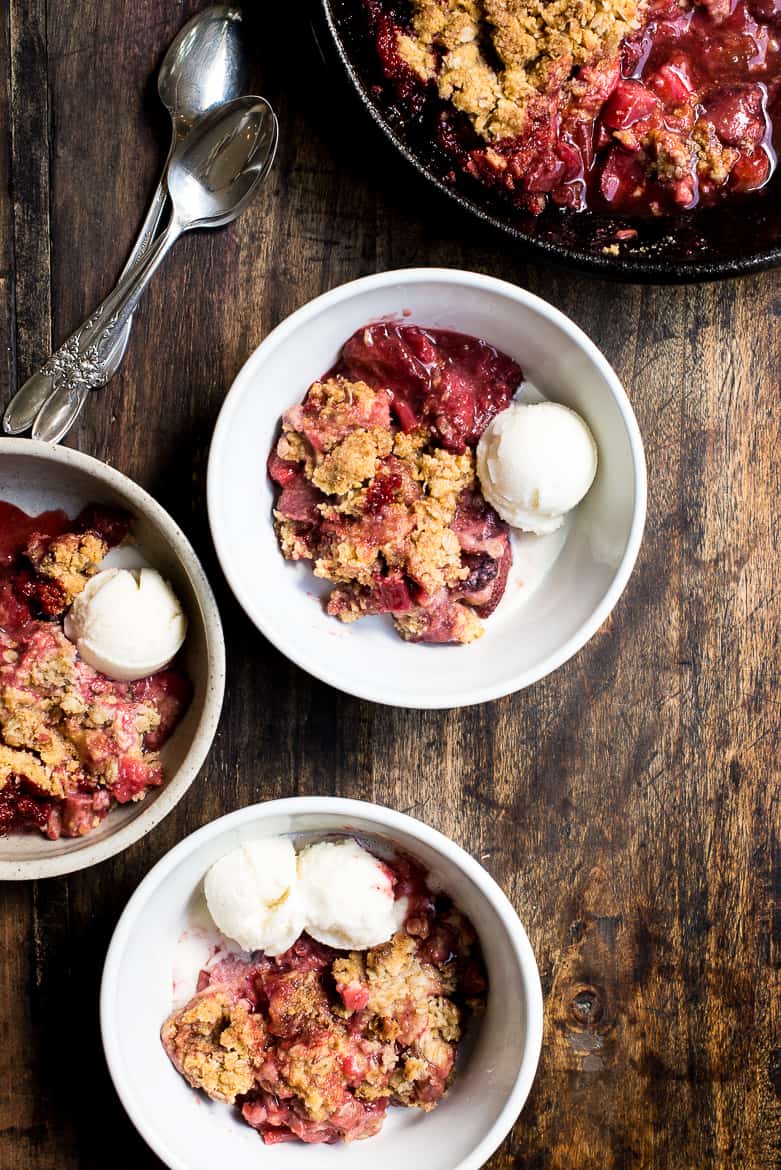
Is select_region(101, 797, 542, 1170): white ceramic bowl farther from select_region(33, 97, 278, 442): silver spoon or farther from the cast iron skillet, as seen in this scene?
the cast iron skillet

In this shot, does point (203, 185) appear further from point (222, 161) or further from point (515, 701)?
point (515, 701)

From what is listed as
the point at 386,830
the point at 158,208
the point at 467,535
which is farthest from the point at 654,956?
the point at 158,208

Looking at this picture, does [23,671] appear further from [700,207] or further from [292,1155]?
[700,207]

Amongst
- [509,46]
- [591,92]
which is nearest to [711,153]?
[591,92]

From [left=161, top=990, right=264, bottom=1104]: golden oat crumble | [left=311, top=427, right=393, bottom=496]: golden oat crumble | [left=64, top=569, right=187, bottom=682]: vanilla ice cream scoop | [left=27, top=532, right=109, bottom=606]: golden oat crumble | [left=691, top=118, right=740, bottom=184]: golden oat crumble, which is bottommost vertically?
[left=161, top=990, right=264, bottom=1104]: golden oat crumble

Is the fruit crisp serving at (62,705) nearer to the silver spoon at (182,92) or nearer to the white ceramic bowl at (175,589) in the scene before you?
the white ceramic bowl at (175,589)

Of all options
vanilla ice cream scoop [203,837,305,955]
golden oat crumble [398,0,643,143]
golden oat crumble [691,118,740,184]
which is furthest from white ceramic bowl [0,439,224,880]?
golden oat crumble [691,118,740,184]
